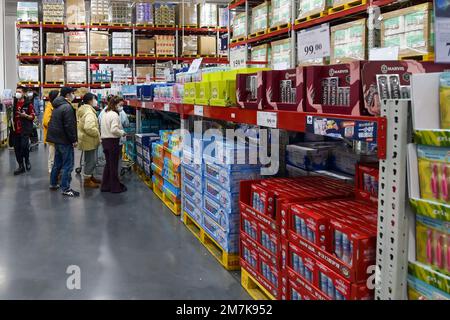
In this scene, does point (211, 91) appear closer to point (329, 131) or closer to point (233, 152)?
point (233, 152)

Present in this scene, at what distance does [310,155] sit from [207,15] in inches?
477

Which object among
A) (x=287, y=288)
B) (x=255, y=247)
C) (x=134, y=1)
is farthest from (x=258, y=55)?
(x=134, y=1)

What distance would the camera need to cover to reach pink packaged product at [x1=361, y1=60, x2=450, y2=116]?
2285 millimetres

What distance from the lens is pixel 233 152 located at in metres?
4.35

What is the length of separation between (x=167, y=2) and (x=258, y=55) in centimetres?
792

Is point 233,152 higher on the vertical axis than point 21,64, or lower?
lower

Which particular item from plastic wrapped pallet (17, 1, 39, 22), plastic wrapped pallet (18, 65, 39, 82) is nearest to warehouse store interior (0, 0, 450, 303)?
plastic wrapped pallet (18, 65, 39, 82)

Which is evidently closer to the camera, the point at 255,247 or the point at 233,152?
the point at 255,247

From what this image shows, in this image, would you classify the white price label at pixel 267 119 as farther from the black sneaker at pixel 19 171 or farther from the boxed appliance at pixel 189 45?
the boxed appliance at pixel 189 45

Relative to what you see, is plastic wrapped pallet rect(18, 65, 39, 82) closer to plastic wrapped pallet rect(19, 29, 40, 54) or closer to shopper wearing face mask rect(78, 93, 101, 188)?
plastic wrapped pallet rect(19, 29, 40, 54)

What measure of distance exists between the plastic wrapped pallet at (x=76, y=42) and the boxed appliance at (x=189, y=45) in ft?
9.77

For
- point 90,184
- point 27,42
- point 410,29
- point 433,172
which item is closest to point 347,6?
point 410,29
